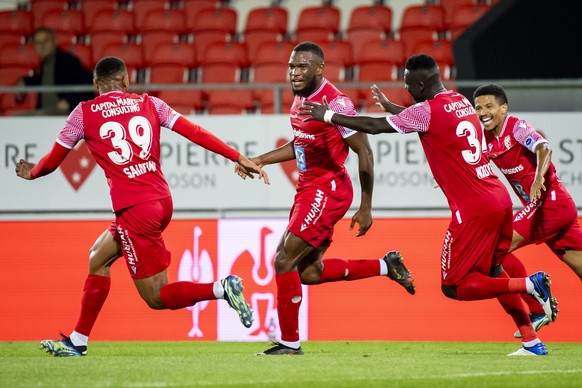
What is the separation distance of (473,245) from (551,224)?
1515 millimetres

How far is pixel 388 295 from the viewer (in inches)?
395

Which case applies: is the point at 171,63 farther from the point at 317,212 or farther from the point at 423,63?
the point at 423,63

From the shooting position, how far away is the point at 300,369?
6.24 meters

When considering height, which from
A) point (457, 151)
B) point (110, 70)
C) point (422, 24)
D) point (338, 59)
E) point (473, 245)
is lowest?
point (473, 245)

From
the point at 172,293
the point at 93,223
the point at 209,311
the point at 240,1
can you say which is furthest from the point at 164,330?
the point at 240,1

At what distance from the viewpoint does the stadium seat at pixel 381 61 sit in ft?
44.8

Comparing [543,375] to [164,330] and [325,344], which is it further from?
[164,330]

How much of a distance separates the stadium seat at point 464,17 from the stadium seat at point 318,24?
→ 1722 mm

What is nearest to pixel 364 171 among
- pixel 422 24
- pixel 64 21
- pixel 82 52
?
pixel 422 24

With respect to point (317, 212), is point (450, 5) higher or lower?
higher

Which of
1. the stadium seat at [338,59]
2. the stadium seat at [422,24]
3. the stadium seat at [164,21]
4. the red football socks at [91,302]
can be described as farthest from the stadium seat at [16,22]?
the red football socks at [91,302]

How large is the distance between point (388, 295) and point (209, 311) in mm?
1795

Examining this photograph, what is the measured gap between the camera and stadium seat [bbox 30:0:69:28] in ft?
51.6

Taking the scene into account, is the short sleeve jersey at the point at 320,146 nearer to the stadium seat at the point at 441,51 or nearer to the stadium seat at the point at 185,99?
the stadium seat at the point at 185,99
